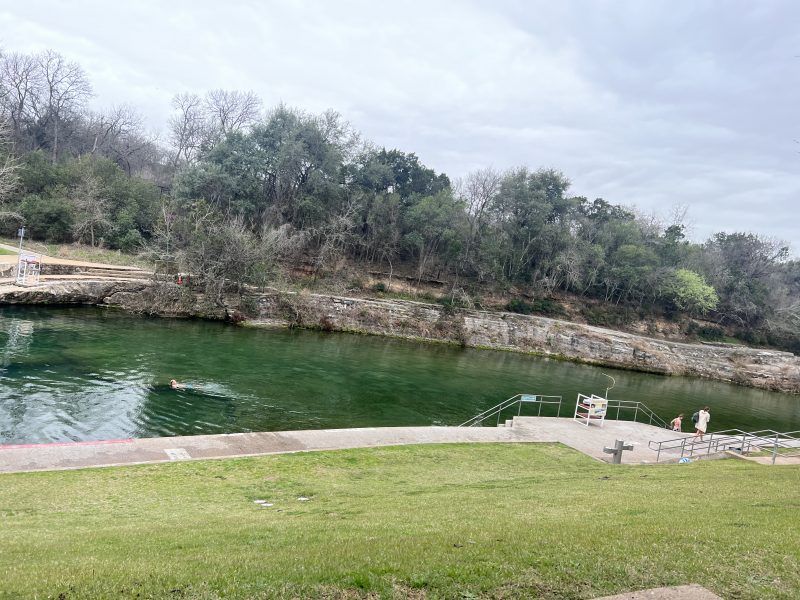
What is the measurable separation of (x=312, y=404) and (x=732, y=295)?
64.0 m

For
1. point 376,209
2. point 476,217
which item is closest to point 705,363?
point 476,217

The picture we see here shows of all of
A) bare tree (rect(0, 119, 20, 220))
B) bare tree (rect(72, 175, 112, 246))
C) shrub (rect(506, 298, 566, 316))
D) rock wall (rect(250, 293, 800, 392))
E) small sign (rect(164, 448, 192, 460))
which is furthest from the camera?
shrub (rect(506, 298, 566, 316))

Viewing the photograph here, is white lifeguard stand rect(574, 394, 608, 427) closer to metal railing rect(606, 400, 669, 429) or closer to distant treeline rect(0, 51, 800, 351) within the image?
metal railing rect(606, 400, 669, 429)

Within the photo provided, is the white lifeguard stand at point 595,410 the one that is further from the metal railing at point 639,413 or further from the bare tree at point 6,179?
the bare tree at point 6,179

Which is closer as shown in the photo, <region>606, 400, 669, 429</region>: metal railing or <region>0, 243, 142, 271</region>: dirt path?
<region>606, 400, 669, 429</region>: metal railing

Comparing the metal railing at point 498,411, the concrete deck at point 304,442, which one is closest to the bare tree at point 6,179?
the concrete deck at point 304,442

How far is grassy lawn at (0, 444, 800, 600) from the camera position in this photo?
5.86m


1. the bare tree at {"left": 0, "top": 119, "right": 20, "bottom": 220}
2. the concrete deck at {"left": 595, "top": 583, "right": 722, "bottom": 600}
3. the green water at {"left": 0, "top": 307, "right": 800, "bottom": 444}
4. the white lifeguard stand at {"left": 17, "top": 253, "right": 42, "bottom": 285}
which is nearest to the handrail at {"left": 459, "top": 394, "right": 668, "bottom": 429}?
the green water at {"left": 0, "top": 307, "right": 800, "bottom": 444}

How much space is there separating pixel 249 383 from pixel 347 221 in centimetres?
3175

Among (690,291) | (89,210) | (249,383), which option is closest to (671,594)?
(249,383)

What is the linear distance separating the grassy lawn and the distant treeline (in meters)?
34.7

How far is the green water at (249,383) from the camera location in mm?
17906

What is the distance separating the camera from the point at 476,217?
61.5 meters

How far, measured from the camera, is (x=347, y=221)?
53.5m
